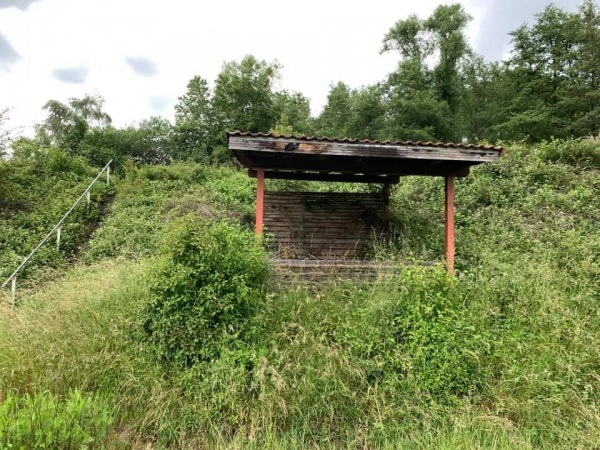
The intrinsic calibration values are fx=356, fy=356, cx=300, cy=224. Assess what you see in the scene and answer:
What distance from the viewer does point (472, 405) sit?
2.98 metres

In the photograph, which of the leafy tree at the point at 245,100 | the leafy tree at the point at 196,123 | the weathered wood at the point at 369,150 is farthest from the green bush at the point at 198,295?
the leafy tree at the point at 245,100

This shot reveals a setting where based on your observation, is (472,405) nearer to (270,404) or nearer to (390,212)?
(270,404)

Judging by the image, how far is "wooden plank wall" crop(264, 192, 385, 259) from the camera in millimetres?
6391

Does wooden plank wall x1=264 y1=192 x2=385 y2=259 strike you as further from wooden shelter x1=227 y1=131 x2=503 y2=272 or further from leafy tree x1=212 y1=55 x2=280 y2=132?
leafy tree x1=212 y1=55 x2=280 y2=132

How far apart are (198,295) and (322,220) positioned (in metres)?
3.60

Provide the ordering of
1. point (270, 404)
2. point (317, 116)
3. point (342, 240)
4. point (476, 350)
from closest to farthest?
point (270, 404) < point (476, 350) < point (342, 240) < point (317, 116)

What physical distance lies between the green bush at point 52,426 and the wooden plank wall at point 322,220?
Answer: 4023 millimetres

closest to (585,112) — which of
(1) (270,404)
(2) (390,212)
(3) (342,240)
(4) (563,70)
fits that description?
(4) (563,70)

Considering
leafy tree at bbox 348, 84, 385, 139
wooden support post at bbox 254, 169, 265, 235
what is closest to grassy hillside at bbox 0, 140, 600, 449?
wooden support post at bbox 254, 169, 265, 235

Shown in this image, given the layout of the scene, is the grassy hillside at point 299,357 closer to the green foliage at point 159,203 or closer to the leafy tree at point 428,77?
the green foliage at point 159,203

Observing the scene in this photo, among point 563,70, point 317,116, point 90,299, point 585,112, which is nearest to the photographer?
point 90,299

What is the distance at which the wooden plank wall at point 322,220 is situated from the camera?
6391 millimetres

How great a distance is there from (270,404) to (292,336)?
0.65 meters

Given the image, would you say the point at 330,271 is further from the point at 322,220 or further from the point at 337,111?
the point at 337,111
